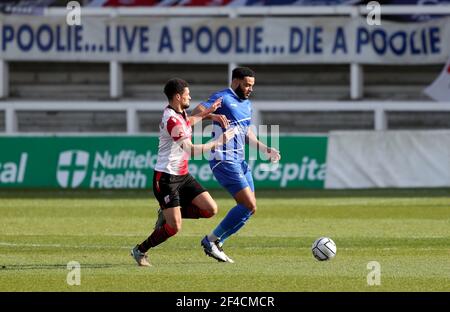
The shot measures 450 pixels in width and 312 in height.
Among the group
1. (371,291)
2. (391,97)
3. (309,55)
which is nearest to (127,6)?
(309,55)

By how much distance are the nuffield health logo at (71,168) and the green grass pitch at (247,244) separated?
1.90 meters

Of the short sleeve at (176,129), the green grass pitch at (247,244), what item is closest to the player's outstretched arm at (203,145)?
the short sleeve at (176,129)

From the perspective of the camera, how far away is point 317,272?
41.7 ft

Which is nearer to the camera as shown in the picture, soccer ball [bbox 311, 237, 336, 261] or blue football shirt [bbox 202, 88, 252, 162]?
soccer ball [bbox 311, 237, 336, 261]

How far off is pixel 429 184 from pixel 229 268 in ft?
48.9

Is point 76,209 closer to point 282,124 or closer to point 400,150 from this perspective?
point 400,150

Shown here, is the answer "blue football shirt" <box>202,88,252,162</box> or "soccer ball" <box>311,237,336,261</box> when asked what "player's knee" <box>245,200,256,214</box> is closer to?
"blue football shirt" <box>202,88,252,162</box>

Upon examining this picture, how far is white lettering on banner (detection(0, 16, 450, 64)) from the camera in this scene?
33.9 metres

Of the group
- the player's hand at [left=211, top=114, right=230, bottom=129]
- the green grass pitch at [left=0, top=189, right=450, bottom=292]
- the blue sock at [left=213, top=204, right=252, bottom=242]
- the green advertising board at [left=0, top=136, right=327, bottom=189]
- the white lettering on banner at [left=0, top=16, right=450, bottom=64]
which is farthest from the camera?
the white lettering on banner at [left=0, top=16, right=450, bottom=64]

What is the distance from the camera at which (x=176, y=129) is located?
42.8ft

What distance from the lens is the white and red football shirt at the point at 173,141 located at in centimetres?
1306

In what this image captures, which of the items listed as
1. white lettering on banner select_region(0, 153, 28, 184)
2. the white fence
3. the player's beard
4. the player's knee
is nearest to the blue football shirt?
the player's beard

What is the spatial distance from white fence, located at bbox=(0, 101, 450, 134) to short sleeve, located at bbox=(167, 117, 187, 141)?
20.2m

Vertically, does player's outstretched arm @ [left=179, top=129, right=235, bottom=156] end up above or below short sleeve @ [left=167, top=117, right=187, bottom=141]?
below
